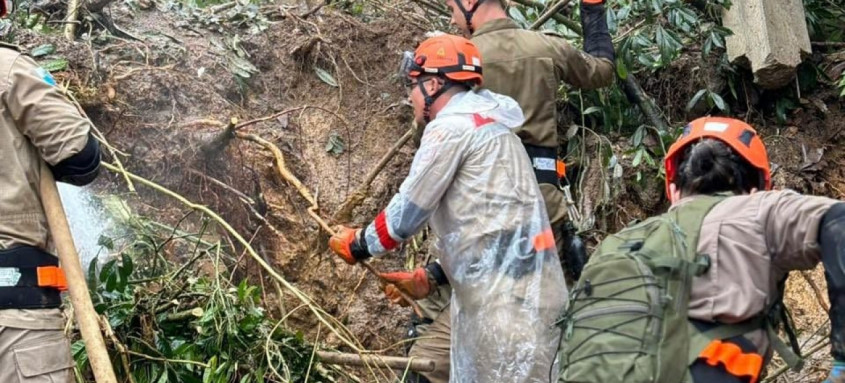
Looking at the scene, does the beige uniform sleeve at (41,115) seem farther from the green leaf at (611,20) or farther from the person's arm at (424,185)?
the green leaf at (611,20)

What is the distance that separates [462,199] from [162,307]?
1.49 metres

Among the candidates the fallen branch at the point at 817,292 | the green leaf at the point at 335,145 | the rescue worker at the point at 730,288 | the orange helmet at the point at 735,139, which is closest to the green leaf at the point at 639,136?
the fallen branch at the point at 817,292

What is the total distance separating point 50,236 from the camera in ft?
10.9

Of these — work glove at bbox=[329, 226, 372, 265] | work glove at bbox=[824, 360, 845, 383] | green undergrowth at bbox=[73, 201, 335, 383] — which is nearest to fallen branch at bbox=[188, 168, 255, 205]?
green undergrowth at bbox=[73, 201, 335, 383]

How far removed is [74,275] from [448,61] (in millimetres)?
1588

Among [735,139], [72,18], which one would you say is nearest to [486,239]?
[735,139]

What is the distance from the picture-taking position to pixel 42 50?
17.7ft

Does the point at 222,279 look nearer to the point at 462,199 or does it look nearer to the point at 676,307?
the point at 462,199

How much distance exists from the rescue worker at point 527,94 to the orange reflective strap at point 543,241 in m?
0.50

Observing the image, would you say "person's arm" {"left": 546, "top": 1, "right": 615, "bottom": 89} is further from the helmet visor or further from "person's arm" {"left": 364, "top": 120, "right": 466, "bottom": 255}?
"person's arm" {"left": 364, "top": 120, "right": 466, "bottom": 255}

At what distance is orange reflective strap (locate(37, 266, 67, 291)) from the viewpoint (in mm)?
3244

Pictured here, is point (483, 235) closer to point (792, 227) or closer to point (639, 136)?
point (792, 227)

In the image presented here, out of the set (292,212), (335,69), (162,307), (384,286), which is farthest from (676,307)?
(335,69)

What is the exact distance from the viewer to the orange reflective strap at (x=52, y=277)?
3.24m
